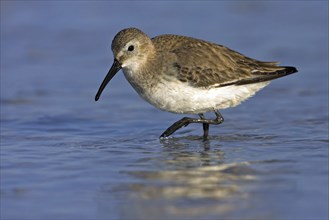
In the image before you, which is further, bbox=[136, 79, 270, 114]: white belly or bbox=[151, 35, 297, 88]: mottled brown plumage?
bbox=[151, 35, 297, 88]: mottled brown plumage

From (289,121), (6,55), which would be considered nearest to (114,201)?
(289,121)

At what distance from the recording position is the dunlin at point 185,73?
859cm

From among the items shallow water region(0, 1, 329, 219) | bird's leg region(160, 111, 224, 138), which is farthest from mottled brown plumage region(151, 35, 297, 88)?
shallow water region(0, 1, 329, 219)

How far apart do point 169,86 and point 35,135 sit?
1.72m

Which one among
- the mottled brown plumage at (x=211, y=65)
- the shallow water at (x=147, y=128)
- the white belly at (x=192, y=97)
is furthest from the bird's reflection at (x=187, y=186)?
the mottled brown plumage at (x=211, y=65)

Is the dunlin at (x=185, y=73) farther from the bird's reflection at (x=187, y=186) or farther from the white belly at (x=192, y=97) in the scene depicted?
the bird's reflection at (x=187, y=186)

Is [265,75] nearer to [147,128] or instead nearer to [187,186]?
[147,128]

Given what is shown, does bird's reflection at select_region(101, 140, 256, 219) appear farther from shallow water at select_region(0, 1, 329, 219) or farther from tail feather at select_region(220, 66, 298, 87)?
tail feather at select_region(220, 66, 298, 87)

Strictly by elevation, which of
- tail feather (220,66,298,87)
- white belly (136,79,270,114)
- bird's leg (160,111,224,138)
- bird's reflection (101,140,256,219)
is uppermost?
tail feather (220,66,298,87)

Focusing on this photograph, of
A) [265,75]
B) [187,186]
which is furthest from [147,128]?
[187,186]

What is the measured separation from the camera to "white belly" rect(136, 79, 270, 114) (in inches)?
336

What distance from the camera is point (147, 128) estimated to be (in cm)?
973

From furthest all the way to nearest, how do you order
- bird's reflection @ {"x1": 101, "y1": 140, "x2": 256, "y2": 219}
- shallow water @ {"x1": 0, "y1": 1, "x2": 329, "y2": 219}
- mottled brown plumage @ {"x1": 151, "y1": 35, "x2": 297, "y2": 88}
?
1. mottled brown plumage @ {"x1": 151, "y1": 35, "x2": 297, "y2": 88}
2. shallow water @ {"x1": 0, "y1": 1, "x2": 329, "y2": 219}
3. bird's reflection @ {"x1": 101, "y1": 140, "x2": 256, "y2": 219}

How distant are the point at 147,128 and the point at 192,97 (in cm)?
123
